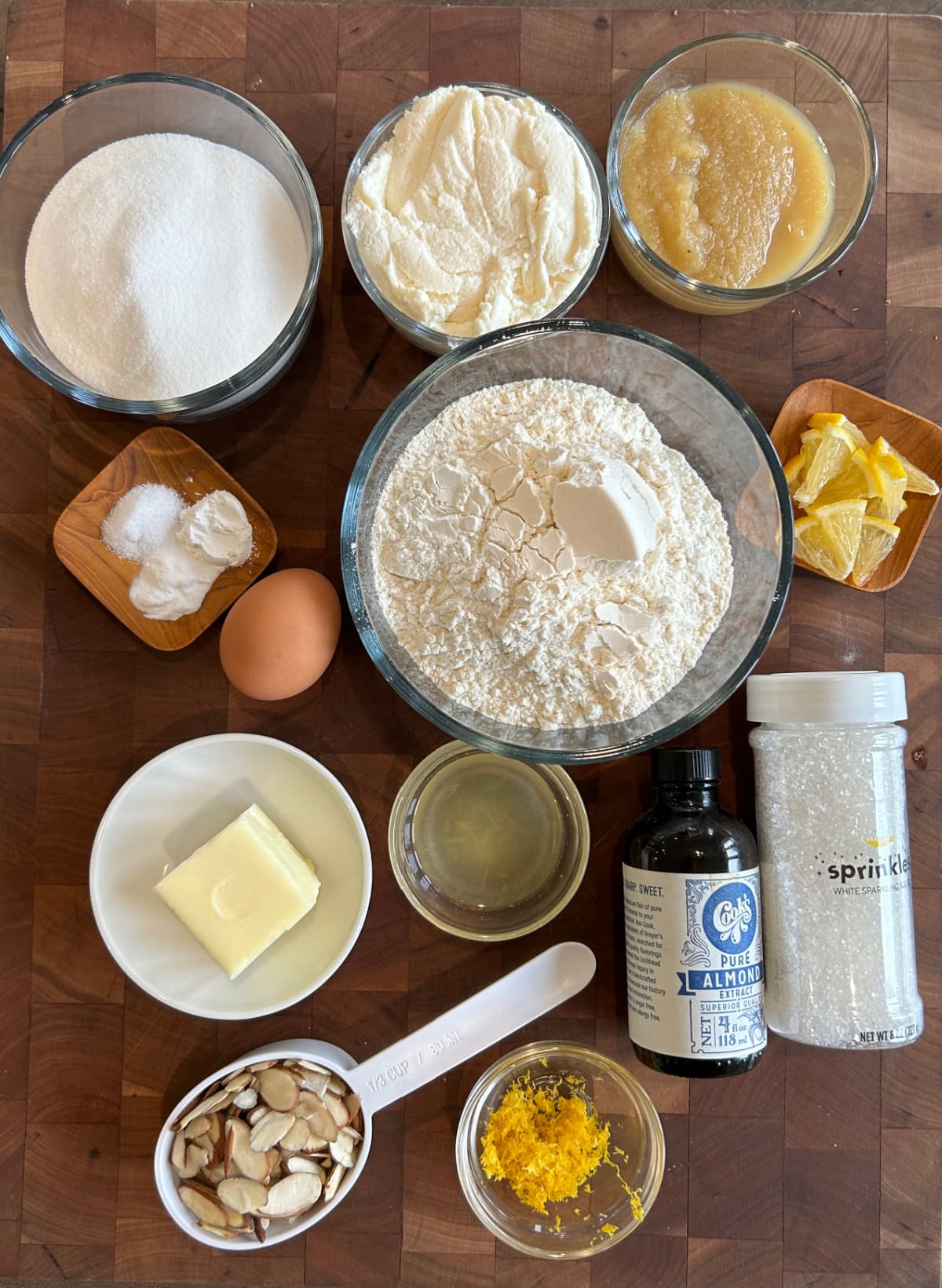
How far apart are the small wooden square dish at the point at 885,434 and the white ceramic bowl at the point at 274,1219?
2.52ft

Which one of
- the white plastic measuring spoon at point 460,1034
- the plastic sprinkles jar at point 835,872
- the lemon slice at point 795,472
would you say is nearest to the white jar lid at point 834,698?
the plastic sprinkles jar at point 835,872

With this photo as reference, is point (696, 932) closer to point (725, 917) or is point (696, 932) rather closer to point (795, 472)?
point (725, 917)

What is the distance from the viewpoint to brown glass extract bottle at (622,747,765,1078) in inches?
33.2

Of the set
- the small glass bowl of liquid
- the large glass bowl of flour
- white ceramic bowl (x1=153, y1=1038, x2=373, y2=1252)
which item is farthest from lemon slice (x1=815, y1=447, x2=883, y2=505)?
white ceramic bowl (x1=153, y1=1038, x2=373, y2=1252)

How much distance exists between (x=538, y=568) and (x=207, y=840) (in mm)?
513

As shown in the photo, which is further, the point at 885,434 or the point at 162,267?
the point at 885,434

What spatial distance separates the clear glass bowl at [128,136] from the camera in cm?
86

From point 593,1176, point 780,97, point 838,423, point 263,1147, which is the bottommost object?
point 593,1176

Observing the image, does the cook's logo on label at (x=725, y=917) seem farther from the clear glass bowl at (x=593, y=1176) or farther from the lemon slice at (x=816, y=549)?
the lemon slice at (x=816, y=549)

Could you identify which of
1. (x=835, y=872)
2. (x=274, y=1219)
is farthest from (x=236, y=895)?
(x=835, y=872)

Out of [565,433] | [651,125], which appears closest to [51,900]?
[565,433]

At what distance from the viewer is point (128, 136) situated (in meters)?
0.93

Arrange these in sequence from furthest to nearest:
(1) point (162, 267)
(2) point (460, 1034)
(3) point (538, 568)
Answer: (2) point (460, 1034), (1) point (162, 267), (3) point (538, 568)

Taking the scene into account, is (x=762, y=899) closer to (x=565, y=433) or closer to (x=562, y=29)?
(x=565, y=433)
